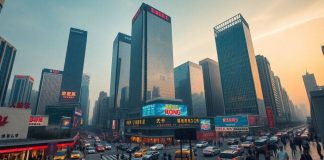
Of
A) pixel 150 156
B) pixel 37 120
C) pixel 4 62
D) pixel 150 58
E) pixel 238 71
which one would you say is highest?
pixel 4 62

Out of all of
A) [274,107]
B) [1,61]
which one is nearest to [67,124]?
[1,61]

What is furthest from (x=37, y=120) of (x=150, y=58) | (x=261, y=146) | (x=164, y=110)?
(x=150, y=58)

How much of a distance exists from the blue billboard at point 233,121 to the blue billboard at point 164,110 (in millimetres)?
21268

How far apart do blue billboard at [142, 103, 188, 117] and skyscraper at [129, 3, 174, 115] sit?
39.6 metres

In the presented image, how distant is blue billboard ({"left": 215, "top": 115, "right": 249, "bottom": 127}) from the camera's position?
67500 mm

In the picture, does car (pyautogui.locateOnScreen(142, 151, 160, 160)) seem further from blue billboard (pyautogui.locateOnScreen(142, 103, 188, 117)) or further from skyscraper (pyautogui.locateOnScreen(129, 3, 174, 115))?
skyscraper (pyautogui.locateOnScreen(129, 3, 174, 115))

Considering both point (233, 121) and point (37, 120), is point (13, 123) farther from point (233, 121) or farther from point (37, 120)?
point (233, 121)

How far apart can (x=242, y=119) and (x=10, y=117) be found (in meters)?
71.4

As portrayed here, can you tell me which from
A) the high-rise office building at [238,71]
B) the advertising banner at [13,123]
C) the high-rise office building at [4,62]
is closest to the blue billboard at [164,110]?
the advertising banner at [13,123]

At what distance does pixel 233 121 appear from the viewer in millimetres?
70250

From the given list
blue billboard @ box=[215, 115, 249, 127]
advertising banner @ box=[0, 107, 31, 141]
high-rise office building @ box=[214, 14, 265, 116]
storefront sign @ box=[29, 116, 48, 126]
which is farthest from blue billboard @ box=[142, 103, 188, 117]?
high-rise office building @ box=[214, 14, 265, 116]

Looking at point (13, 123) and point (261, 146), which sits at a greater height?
point (13, 123)

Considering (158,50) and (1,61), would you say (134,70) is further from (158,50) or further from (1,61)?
(1,61)

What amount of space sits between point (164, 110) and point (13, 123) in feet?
189
